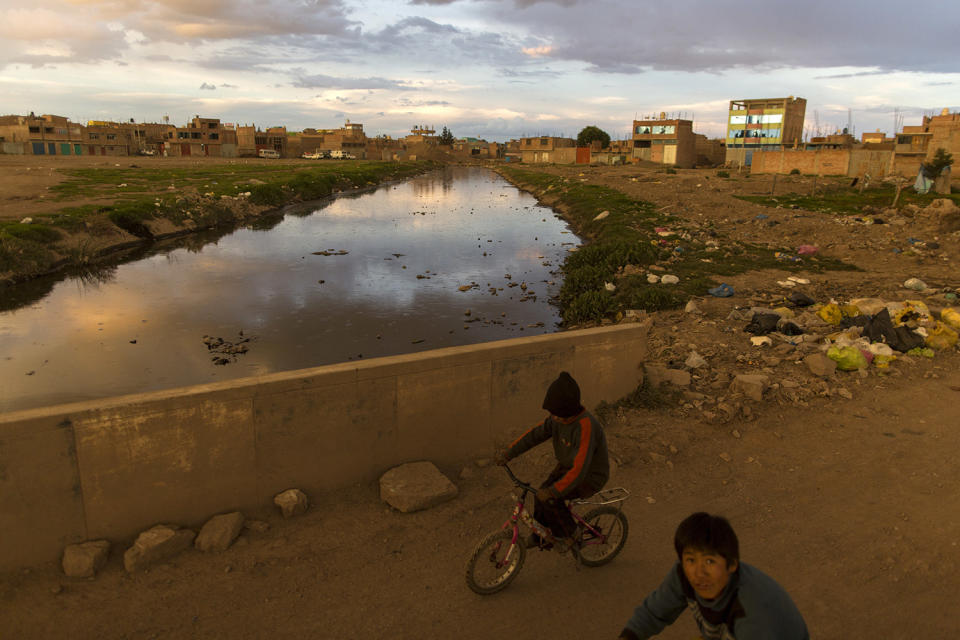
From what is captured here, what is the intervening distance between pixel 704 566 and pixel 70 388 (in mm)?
11002

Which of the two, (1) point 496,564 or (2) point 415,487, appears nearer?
(1) point 496,564

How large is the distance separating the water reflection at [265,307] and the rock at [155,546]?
6251 millimetres

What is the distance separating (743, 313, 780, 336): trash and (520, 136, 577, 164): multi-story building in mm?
78788

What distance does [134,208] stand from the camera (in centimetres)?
2444

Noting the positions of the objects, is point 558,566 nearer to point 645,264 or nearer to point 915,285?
point 915,285

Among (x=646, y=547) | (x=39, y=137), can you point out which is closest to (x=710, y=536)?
(x=646, y=547)

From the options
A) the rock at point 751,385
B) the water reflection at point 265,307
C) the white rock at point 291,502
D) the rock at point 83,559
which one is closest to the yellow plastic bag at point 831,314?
the rock at point 751,385

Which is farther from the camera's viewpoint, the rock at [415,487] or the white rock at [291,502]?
the rock at [415,487]

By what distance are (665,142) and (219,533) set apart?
3178 inches

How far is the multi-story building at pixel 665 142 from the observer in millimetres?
71000

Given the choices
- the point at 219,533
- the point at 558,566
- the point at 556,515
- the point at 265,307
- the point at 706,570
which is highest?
the point at 706,570

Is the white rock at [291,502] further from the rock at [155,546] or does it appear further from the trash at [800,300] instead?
the trash at [800,300]

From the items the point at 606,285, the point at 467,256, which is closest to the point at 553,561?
the point at 606,285

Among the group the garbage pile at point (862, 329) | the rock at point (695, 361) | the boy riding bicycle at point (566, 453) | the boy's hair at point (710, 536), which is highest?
the boy's hair at point (710, 536)
